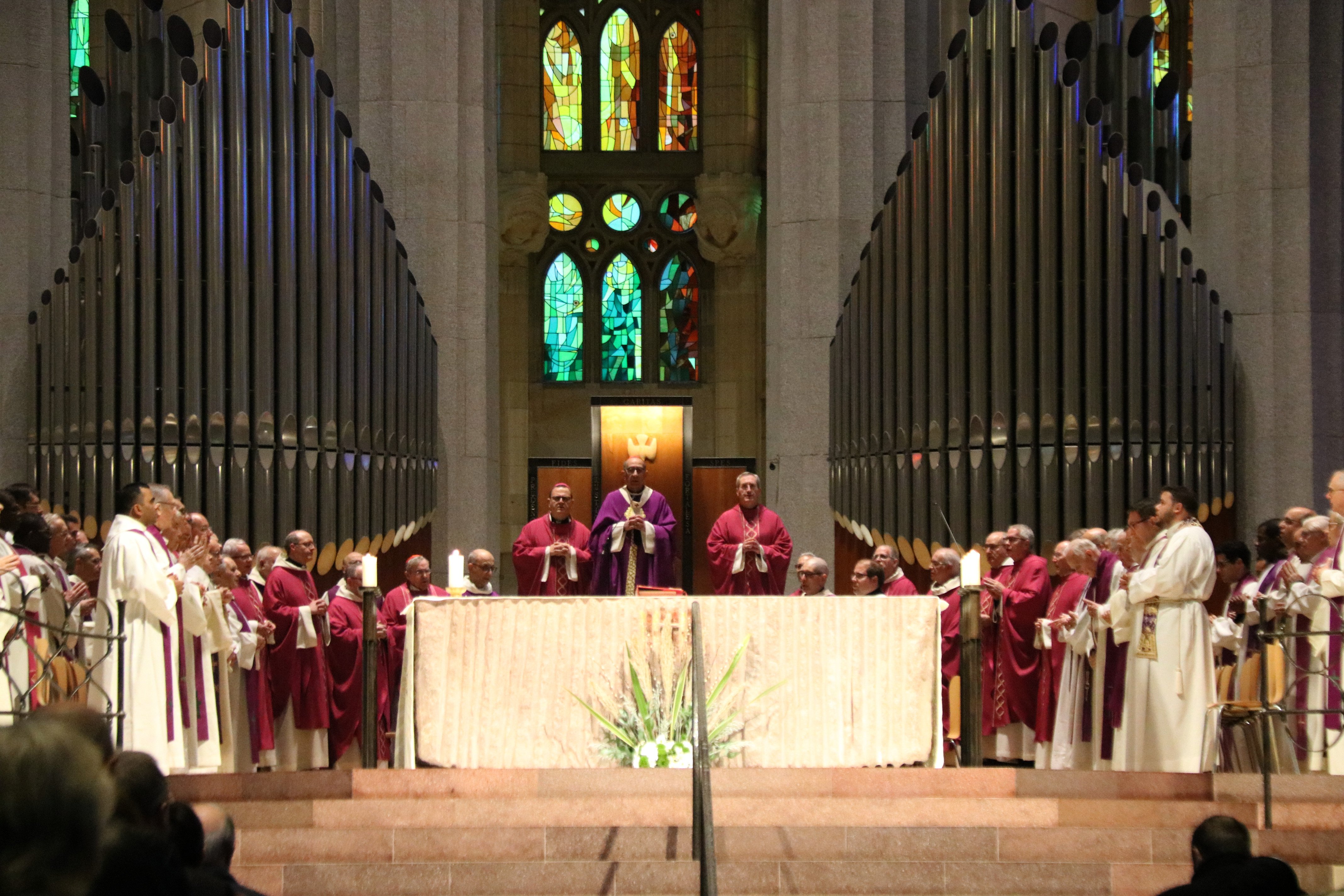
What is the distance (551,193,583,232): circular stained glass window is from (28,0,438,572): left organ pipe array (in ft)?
34.5

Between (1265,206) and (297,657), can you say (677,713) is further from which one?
(1265,206)

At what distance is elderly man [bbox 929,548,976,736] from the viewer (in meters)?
10.4

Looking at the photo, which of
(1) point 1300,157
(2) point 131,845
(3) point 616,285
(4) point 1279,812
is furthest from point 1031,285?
(3) point 616,285

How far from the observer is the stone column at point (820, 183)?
14391mm

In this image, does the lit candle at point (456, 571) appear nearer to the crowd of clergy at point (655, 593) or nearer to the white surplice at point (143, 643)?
the crowd of clergy at point (655, 593)

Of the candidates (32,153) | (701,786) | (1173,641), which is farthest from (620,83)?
(701,786)

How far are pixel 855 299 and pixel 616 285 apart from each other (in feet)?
31.7

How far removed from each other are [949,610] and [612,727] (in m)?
2.94

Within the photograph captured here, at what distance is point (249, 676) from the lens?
10180 millimetres

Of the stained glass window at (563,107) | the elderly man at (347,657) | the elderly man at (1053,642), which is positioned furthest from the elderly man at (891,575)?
the stained glass window at (563,107)

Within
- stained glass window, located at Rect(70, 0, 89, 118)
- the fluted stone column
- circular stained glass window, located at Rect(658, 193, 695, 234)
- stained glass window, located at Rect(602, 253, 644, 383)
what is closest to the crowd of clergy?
the fluted stone column

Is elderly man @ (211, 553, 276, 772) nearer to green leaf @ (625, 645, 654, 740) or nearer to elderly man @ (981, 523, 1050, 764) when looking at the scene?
green leaf @ (625, 645, 654, 740)

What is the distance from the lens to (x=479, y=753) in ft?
28.1

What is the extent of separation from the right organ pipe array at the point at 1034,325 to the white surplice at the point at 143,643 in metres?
5.69
